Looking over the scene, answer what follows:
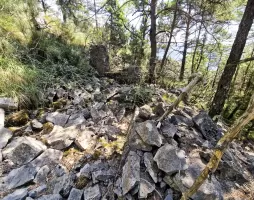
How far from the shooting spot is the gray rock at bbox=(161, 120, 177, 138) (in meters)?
1.98

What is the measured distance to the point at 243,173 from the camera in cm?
182

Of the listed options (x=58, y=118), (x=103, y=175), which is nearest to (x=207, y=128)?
(x=103, y=175)

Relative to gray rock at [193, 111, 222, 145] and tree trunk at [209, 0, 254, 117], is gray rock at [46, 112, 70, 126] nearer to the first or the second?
gray rock at [193, 111, 222, 145]

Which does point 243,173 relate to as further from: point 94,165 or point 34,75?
point 34,75

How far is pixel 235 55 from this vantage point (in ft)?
9.89

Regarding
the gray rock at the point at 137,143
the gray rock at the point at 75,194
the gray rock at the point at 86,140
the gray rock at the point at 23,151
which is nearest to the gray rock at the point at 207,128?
the gray rock at the point at 137,143

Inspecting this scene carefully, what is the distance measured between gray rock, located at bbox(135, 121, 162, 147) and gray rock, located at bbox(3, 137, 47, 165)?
122 cm

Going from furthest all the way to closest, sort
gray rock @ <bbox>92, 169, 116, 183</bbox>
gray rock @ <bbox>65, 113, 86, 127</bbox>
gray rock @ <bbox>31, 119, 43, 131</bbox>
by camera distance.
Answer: gray rock @ <bbox>65, 113, 86, 127</bbox>
gray rock @ <bbox>31, 119, 43, 131</bbox>
gray rock @ <bbox>92, 169, 116, 183</bbox>

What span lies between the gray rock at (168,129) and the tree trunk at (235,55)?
136 cm

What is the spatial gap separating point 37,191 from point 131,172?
91 cm

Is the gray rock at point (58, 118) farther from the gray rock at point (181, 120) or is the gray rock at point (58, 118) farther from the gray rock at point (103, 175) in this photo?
the gray rock at point (181, 120)

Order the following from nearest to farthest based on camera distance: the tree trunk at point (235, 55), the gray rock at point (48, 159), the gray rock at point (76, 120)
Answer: the gray rock at point (48, 159) < the gray rock at point (76, 120) < the tree trunk at point (235, 55)

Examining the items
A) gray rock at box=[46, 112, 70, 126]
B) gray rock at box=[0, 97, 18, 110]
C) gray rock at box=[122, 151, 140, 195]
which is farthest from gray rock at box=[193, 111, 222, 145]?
gray rock at box=[0, 97, 18, 110]

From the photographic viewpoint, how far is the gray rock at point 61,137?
2.15 m
